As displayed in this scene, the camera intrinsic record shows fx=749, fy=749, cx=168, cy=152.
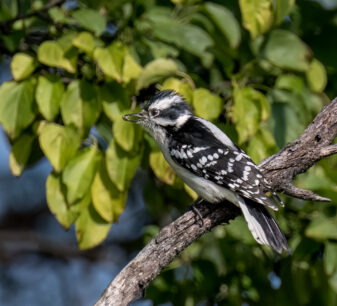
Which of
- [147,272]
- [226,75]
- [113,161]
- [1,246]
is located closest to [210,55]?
[226,75]

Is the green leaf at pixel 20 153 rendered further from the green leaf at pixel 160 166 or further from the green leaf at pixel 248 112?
the green leaf at pixel 248 112

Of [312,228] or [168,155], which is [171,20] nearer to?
[168,155]

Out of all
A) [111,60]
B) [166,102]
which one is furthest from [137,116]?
[111,60]

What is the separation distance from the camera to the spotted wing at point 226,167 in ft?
12.2

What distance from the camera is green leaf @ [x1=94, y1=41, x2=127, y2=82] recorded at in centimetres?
395

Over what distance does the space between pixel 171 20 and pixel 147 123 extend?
0.65m

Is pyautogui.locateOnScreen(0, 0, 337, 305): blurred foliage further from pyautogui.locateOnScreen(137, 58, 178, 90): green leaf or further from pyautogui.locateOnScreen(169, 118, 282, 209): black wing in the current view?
pyautogui.locateOnScreen(169, 118, 282, 209): black wing

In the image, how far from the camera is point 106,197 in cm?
409

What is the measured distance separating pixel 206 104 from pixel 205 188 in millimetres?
458

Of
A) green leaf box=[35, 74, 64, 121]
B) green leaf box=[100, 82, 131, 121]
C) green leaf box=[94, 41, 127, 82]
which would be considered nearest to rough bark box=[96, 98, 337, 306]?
green leaf box=[100, 82, 131, 121]

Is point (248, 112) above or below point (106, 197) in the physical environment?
above

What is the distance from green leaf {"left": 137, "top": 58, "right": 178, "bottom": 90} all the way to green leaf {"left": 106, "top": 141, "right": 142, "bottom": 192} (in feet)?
1.23

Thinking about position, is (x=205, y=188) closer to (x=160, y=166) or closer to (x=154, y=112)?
(x=160, y=166)

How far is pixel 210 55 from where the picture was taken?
447 centimetres
